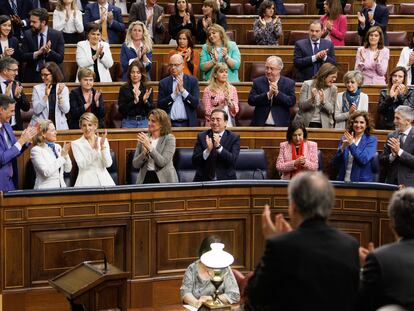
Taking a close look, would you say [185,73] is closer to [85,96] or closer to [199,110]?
[199,110]

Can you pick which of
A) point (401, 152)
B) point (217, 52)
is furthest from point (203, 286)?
point (217, 52)

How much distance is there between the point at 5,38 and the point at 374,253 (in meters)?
5.95

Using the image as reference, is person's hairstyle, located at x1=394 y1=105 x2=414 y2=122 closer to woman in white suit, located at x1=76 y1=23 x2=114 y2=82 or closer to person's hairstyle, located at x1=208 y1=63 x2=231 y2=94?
person's hairstyle, located at x1=208 y1=63 x2=231 y2=94

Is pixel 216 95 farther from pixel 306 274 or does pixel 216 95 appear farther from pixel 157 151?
pixel 306 274

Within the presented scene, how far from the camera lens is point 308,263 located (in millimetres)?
3344

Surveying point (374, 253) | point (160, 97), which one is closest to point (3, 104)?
point (160, 97)

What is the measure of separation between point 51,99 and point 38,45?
101 centimetres

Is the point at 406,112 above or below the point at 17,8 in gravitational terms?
below

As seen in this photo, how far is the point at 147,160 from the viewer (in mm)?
7262

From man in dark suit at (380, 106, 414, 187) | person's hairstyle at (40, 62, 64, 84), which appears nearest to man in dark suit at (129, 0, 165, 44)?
person's hairstyle at (40, 62, 64, 84)

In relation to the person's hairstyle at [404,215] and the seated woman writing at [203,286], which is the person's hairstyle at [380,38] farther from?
the person's hairstyle at [404,215]

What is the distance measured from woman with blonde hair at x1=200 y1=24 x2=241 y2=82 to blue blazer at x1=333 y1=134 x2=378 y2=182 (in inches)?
69.5

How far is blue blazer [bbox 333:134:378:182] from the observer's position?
7418 mm

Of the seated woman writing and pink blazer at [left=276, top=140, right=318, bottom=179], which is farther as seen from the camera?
pink blazer at [left=276, top=140, right=318, bottom=179]
